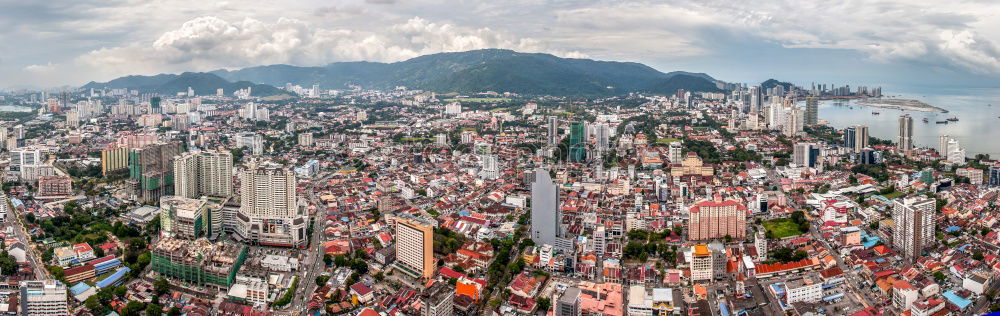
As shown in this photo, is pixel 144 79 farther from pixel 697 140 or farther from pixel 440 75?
pixel 697 140

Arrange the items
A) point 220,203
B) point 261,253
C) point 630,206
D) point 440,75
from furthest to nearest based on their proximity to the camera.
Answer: point 440,75 < point 630,206 < point 220,203 < point 261,253

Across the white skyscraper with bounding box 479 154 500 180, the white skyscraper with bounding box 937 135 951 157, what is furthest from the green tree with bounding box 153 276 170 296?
the white skyscraper with bounding box 937 135 951 157

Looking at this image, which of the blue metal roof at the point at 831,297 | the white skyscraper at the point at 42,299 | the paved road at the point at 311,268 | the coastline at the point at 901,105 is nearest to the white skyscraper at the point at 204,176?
the paved road at the point at 311,268

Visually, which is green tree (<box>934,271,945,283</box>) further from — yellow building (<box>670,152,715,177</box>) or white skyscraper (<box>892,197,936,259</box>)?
yellow building (<box>670,152,715,177</box>)

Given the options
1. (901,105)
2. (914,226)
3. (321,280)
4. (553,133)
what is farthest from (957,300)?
(901,105)

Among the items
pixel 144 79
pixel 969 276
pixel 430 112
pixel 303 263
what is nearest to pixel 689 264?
pixel 969 276

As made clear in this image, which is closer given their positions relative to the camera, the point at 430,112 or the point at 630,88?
the point at 430,112

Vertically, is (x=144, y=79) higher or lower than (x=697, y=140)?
higher

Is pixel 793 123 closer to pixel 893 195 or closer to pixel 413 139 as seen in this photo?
pixel 893 195
